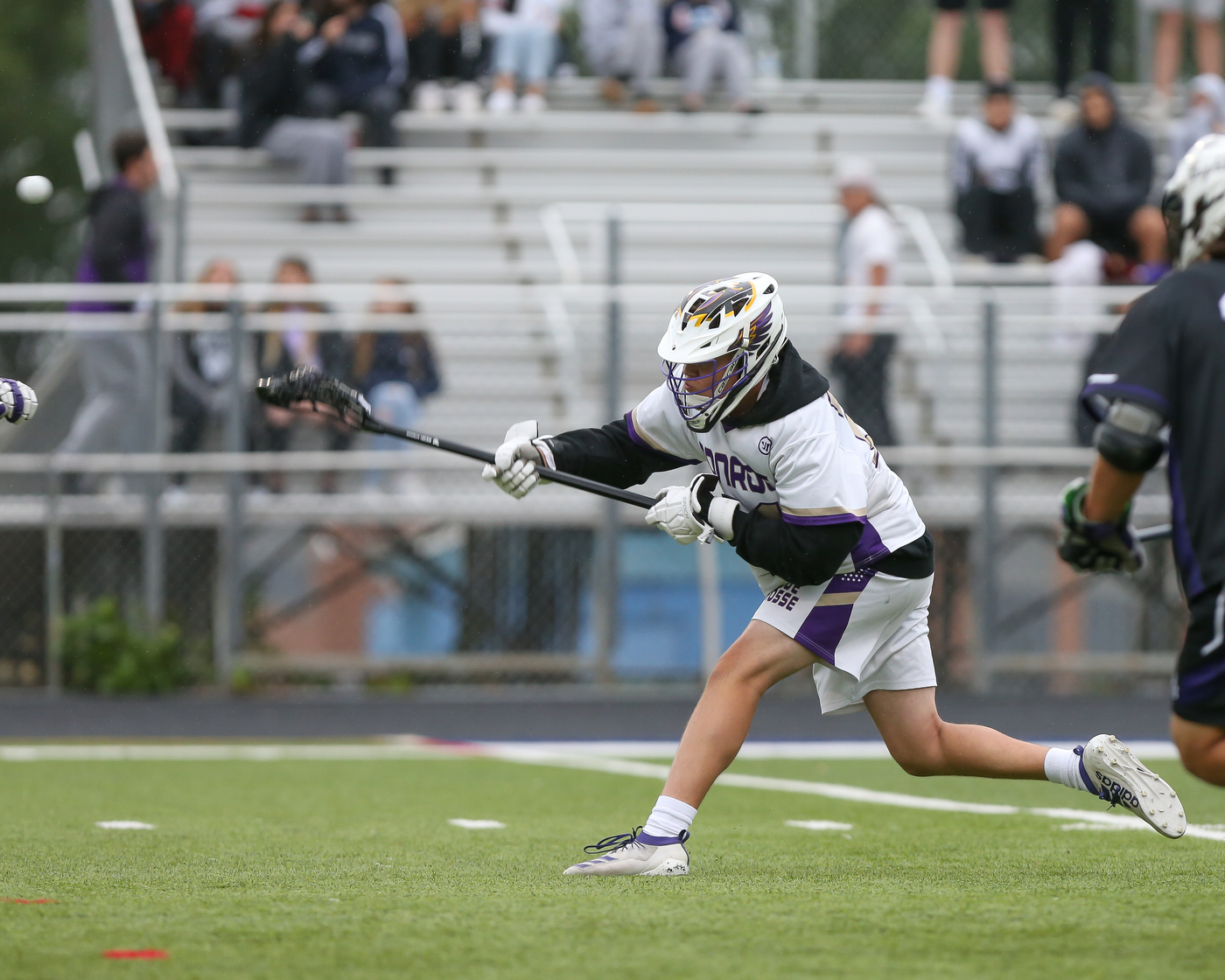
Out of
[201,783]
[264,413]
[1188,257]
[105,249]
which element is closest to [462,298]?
[264,413]

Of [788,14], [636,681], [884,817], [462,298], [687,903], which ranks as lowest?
[636,681]

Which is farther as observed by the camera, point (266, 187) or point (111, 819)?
point (266, 187)

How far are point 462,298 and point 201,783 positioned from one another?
4.92 m

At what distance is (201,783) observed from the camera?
7.86 meters

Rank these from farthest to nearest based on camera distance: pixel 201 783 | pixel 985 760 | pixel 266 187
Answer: pixel 266 187
pixel 201 783
pixel 985 760

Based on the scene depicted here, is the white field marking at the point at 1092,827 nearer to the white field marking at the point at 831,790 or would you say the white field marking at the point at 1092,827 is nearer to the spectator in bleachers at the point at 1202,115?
the white field marking at the point at 831,790

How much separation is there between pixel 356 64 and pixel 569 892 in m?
11.5

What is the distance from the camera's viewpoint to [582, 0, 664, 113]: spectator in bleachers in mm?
15930

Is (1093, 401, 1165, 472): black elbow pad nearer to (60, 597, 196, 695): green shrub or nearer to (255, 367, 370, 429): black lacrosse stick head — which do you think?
(255, 367, 370, 429): black lacrosse stick head

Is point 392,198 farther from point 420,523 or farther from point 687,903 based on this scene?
point 687,903

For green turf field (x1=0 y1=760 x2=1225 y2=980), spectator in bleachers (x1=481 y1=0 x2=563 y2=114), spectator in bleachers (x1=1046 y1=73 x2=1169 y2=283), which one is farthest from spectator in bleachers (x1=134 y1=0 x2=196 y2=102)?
green turf field (x1=0 y1=760 x2=1225 y2=980)

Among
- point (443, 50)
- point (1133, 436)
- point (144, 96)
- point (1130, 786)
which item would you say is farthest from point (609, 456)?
point (443, 50)

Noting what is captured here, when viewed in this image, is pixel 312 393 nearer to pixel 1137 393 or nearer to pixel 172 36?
pixel 1137 393

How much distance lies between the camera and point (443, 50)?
15867 millimetres
